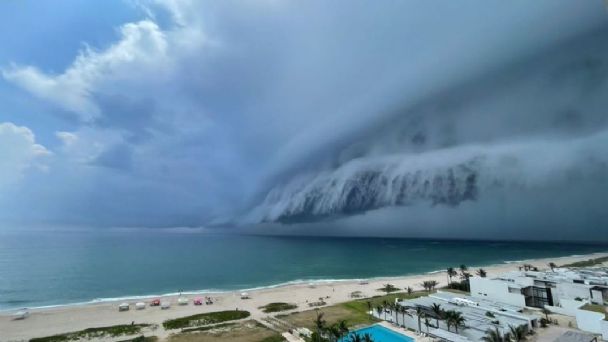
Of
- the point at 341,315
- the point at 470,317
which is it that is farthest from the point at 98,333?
the point at 470,317

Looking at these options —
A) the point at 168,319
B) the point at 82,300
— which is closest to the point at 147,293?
the point at 82,300

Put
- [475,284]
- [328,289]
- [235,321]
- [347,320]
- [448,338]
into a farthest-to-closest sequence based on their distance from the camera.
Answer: [328,289]
[475,284]
[235,321]
[347,320]
[448,338]

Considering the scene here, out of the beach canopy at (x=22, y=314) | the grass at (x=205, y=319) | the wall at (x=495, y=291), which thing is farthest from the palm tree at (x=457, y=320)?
the beach canopy at (x=22, y=314)

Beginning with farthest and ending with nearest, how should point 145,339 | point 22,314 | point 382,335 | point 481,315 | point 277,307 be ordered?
point 277,307
point 22,314
point 145,339
point 481,315
point 382,335

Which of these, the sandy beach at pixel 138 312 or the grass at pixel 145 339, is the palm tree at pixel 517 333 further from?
the grass at pixel 145 339

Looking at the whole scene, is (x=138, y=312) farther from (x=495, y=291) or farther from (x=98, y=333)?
(x=495, y=291)

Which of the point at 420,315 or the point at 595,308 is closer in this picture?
the point at 420,315

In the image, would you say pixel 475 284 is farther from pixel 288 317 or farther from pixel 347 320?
pixel 288 317

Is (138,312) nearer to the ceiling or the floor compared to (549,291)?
nearer to the floor
